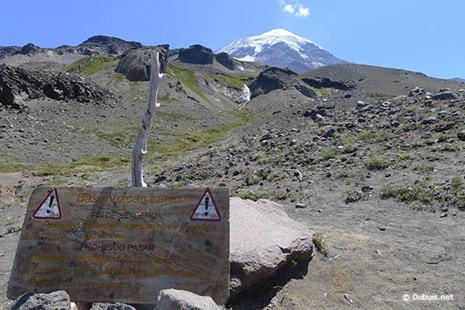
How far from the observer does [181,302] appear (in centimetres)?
363

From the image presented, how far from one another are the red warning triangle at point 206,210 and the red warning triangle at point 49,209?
5.81 feet

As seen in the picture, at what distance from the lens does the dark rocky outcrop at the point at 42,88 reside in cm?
3884

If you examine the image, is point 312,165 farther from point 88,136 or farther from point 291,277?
point 88,136

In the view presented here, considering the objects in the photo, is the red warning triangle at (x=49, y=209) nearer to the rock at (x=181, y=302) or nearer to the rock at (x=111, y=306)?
the rock at (x=111, y=306)

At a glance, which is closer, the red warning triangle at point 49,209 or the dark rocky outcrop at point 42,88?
the red warning triangle at point 49,209

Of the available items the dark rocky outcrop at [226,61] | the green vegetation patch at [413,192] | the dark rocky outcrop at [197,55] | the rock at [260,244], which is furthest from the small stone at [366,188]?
the dark rocky outcrop at [226,61]

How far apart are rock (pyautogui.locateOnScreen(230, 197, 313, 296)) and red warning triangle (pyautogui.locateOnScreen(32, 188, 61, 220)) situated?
2.55 metres

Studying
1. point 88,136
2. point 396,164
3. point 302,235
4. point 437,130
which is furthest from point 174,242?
point 88,136

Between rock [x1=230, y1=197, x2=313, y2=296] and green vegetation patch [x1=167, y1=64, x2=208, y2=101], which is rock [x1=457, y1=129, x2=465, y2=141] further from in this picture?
green vegetation patch [x1=167, y1=64, x2=208, y2=101]

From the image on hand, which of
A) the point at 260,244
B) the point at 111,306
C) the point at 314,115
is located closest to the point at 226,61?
the point at 314,115

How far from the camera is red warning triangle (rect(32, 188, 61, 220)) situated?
15.1ft

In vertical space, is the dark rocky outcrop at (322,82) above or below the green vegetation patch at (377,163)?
above

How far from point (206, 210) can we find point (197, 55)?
162020 mm

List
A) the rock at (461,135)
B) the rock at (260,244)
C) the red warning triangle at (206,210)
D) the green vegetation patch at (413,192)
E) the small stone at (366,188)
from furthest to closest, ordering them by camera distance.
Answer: the rock at (461,135), the small stone at (366,188), the green vegetation patch at (413,192), the rock at (260,244), the red warning triangle at (206,210)
